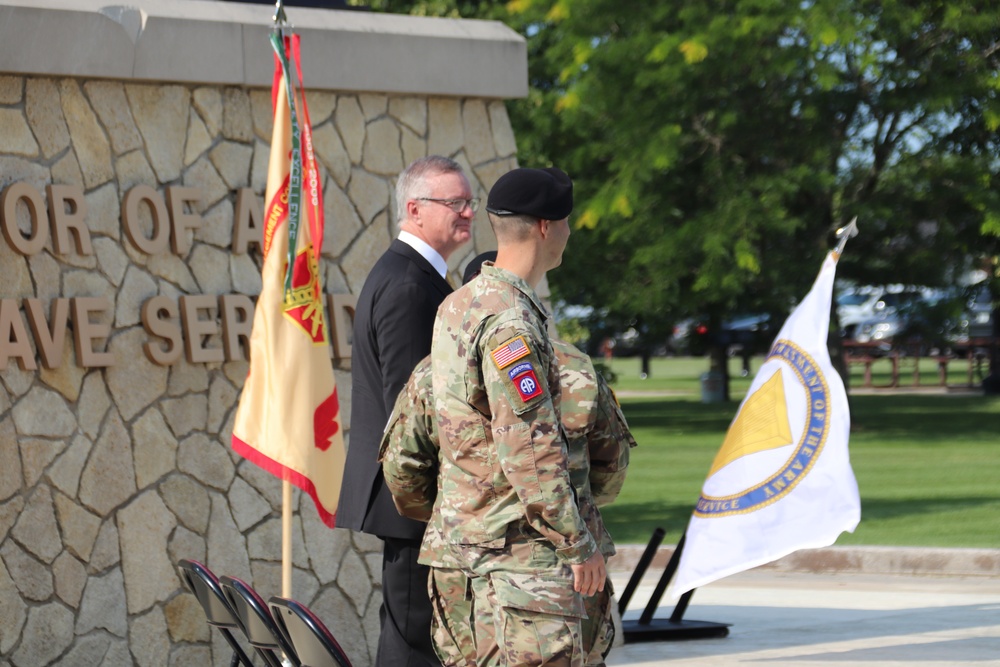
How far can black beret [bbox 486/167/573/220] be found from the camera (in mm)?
4160

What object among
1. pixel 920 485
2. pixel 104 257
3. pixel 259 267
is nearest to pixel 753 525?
pixel 259 267

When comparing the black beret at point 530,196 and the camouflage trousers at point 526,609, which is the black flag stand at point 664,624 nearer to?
the camouflage trousers at point 526,609

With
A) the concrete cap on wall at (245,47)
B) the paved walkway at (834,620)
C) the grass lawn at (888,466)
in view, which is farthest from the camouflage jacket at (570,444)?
the grass lawn at (888,466)

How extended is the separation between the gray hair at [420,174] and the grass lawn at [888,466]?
22.2ft

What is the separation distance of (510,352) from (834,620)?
Result: 5305 millimetres

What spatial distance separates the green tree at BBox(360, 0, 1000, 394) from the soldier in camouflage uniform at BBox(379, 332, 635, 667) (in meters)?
15.8

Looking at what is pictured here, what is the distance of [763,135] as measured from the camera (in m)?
22.2

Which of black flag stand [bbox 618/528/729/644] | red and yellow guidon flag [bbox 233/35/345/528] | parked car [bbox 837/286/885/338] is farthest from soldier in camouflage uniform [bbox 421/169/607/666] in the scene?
parked car [bbox 837/286/885/338]

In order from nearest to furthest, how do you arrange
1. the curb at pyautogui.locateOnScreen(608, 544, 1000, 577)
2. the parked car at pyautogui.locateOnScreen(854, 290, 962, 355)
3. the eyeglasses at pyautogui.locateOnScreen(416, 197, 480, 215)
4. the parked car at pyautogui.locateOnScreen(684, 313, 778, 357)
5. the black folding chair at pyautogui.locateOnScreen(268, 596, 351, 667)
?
the black folding chair at pyautogui.locateOnScreen(268, 596, 351, 667) → the eyeglasses at pyautogui.locateOnScreen(416, 197, 480, 215) → the curb at pyautogui.locateOnScreen(608, 544, 1000, 577) → the parked car at pyautogui.locateOnScreen(854, 290, 962, 355) → the parked car at pyautogui.locateOnScreen(684, 313, 778, 357)

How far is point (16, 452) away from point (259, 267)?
4.80ft

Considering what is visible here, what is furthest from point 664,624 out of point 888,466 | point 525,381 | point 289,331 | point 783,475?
point 888,466

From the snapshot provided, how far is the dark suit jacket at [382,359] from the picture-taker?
518 centimetres

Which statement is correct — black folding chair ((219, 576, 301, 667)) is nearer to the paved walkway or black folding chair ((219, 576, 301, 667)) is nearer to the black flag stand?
the paved walkway

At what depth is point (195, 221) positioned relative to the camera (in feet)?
23.0
